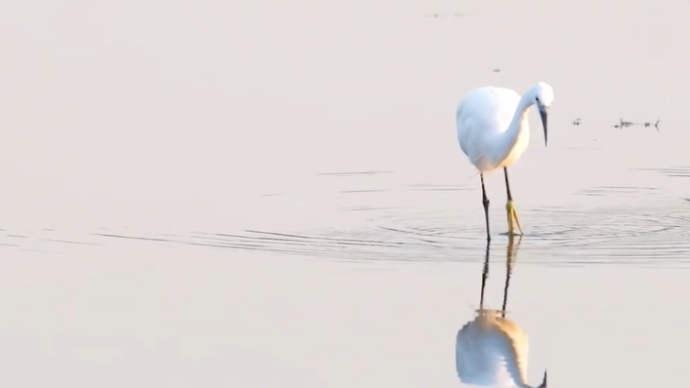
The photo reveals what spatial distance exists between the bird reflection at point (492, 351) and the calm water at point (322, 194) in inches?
3.6

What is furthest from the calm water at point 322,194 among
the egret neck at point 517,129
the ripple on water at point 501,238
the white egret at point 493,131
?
the egret neck at point 517,129

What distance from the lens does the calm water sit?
9.19 meters

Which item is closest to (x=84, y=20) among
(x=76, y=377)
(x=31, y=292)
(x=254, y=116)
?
(x=254, y=116)

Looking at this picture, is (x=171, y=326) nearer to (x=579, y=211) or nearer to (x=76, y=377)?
(x=76, y=377)

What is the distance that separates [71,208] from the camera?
12.9 meters

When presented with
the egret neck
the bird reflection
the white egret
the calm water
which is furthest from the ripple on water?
the bird reflection

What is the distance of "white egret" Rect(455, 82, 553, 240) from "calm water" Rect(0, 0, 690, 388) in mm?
455

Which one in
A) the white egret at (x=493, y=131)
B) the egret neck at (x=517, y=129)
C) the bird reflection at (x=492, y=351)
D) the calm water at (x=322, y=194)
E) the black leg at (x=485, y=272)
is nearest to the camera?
the bird reflection at (x=492, y=351)

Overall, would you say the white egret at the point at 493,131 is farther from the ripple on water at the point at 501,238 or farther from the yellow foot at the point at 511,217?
the ripple on water at the point at 501,238

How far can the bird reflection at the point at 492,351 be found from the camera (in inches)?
336

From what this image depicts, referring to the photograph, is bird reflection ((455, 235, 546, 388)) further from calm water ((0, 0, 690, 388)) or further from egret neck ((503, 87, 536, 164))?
egret neck ((503, 87, 536, 164))

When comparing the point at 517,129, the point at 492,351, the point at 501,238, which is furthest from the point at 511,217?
the point at 492,351

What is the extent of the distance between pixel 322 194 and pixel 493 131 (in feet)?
5.32

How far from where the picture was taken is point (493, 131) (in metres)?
12.9
